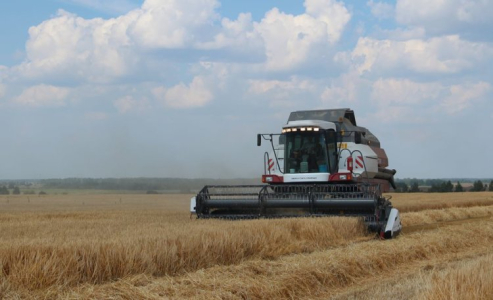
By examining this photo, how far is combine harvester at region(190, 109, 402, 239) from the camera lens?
41.6 feet

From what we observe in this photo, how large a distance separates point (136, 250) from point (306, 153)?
347 inches

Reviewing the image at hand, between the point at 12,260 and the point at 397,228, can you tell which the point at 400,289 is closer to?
the point at 12,260

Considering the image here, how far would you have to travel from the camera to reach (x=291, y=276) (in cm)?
753

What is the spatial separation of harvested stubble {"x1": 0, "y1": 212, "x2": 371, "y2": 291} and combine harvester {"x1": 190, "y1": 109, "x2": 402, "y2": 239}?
214cm

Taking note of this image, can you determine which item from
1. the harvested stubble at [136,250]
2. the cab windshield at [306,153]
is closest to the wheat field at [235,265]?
the harvested stubble at [136,250]

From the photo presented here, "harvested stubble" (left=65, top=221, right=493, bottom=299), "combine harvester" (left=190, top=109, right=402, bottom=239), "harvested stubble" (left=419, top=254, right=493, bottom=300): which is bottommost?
"harvested stubble" (left=65, top=221, right=493, bottom=299)

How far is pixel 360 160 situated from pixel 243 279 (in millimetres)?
8988

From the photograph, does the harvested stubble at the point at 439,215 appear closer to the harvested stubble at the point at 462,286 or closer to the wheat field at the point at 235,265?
the wheat field at the point at 235,265

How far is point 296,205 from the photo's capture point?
12.9 meters

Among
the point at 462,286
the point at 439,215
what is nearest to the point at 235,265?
the point at 462,286

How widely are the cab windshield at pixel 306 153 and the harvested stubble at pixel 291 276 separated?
418 centimetres

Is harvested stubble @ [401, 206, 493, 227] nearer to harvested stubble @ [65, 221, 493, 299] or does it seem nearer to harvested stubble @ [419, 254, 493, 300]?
harvested stubble @ [65, 221, 493, 299]

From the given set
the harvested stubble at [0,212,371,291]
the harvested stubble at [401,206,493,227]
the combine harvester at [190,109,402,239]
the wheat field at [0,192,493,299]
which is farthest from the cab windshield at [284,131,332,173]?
the harvested stubble at [0,212,371,291]

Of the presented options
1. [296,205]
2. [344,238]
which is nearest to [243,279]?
[344,238]
